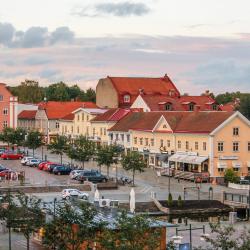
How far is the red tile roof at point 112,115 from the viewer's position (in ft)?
277

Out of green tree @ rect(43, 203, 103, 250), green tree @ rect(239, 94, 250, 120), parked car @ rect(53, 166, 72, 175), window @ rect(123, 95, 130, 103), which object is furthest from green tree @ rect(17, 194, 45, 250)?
green tree @ rect(239, 94, 250, 120)

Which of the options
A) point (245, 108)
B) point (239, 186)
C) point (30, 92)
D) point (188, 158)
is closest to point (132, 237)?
point (239, 186)

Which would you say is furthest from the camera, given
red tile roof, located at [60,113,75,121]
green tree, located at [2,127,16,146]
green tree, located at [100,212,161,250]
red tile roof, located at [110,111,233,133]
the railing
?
red tile roof, located at [60,113,75,121]

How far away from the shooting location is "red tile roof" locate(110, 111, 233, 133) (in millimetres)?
65625

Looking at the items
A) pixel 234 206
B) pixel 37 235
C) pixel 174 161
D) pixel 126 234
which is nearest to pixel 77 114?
pixel 174 161

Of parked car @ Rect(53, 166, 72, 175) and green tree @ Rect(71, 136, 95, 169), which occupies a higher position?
green tree @ Rect(71, 136, 95, 169)

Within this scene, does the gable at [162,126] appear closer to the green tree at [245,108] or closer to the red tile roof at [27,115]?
the green tree at [245,108]

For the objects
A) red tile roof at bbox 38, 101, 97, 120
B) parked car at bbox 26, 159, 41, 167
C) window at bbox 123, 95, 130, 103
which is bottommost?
parked car at bbox 26, 159, 41, 167

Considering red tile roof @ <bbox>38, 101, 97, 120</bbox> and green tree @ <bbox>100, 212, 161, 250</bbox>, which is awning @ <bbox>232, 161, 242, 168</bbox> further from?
red tile roof @ <bbox>38, 101, 97, 120</bbox>

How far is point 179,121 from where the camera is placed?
7131 cm

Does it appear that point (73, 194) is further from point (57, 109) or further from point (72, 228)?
point (57, 109)

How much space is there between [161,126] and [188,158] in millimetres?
7112

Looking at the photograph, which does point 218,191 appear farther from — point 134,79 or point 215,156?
point 134,79

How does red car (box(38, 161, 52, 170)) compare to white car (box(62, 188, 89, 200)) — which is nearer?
white car (box(62, 188, 89, 200))
